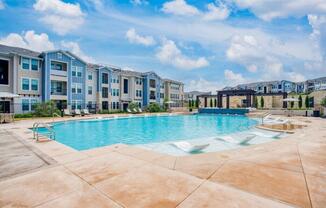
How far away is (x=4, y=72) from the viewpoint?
22328mm

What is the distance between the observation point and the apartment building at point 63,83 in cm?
2228

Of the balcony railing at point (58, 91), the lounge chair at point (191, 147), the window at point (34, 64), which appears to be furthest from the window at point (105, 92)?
the lounge chair at point (191, 147)

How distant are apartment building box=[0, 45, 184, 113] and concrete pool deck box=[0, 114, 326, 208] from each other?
15740mm

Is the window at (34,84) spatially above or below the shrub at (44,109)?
above

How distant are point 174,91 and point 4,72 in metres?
33.7

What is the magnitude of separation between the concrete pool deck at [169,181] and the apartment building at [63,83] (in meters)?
15.7

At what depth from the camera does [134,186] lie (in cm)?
355

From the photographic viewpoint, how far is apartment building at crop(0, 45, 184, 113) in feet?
73.1

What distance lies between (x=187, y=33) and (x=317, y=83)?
196 feet

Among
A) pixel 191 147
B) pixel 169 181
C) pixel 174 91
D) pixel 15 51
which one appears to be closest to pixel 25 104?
pixel 15 51

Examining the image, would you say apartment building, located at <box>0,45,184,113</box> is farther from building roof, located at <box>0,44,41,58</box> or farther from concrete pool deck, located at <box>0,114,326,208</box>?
concrete pool deck, located at <box>0,114,326,208</box>

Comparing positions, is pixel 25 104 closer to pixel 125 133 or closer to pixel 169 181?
pixel 125 133

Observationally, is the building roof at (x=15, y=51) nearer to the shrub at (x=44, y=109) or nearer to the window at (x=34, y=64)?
the window at (x=34, y=64)

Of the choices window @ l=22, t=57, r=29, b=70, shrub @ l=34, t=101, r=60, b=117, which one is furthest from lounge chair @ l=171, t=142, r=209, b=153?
window @ l=22, t=57, r=29, b=70
